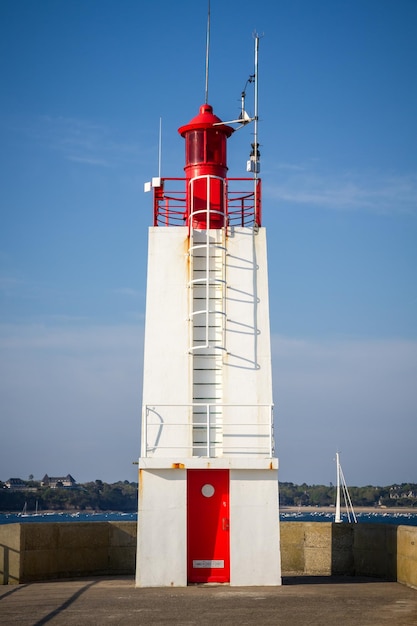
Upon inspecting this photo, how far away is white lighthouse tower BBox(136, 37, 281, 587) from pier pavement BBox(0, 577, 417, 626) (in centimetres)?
80

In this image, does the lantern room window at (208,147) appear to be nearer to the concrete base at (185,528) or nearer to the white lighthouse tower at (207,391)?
the white lighthouse tower at (207,391)

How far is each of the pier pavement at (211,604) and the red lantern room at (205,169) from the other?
7.75 metres

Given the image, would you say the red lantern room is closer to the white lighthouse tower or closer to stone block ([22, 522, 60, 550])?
the white lighthouse tower

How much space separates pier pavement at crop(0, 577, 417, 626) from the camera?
14.3 m

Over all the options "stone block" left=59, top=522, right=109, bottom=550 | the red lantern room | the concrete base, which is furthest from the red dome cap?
"stone block" left=59, top=522, right=109, bottom=550

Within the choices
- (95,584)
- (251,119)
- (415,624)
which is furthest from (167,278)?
(415,624)

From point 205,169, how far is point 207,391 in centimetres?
495

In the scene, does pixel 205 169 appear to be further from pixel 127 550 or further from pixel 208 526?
pixel 127 550

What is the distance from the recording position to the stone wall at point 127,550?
777 inches

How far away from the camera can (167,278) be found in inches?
792

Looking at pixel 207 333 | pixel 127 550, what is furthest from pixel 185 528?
pixel 127 550

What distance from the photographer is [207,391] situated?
64.3 ft

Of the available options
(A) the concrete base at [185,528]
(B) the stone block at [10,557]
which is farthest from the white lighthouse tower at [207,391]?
(B) the stone block at [10,557]

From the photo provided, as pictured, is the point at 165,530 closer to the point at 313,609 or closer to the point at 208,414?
the point at 208,414
